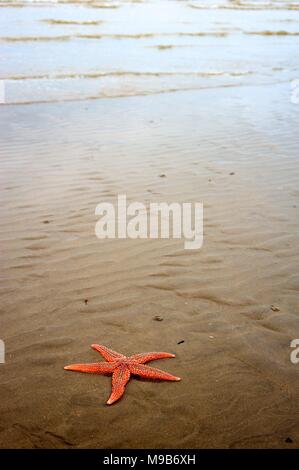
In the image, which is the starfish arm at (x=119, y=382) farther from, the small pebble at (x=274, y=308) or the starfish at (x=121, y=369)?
the small pebble at (x=274, y=308)

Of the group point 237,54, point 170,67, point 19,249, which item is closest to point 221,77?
point 170,67

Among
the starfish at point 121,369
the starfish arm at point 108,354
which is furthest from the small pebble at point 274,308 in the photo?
the starfish arm at point 108,354

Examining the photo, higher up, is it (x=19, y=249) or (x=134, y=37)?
(x=134, y=37)

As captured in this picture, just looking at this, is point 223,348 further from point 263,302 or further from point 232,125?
point 232,125

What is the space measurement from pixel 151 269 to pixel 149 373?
1.46 meters

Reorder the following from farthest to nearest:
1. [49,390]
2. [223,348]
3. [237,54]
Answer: [237,54] < [223,348] < [49,390]

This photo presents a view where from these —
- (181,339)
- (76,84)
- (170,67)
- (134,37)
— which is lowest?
(181,339)

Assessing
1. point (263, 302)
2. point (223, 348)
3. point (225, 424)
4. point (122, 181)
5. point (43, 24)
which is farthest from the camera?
point (43, 24)

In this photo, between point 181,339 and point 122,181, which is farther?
point 122,181

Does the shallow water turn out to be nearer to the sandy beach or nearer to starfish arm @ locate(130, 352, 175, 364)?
the sandy beach

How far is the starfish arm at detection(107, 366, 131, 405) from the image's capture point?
2.72 metres

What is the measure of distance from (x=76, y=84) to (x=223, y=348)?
10.5 meters

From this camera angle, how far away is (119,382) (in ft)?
9.20

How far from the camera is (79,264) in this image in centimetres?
423
